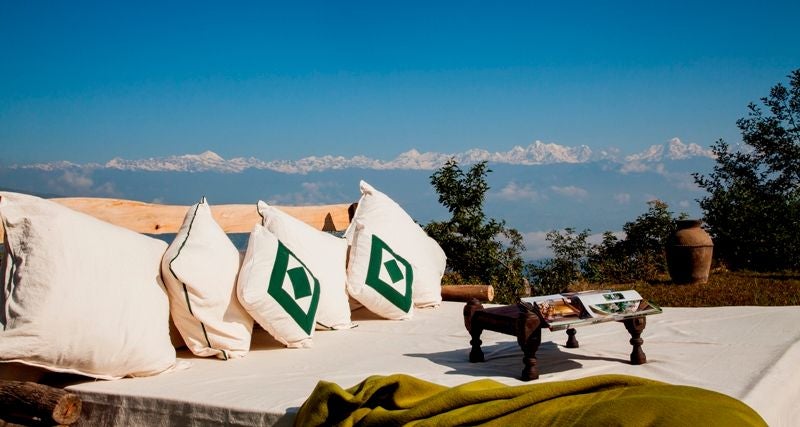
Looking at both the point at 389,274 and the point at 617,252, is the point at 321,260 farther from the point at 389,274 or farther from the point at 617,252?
the point at 617,252

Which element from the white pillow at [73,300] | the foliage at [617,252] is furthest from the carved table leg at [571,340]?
the foliage at [617,252]

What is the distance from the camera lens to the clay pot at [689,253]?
26.2 ft

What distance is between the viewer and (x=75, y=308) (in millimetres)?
2832

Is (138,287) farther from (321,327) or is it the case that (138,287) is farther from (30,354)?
(321,327)

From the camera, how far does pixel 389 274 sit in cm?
462

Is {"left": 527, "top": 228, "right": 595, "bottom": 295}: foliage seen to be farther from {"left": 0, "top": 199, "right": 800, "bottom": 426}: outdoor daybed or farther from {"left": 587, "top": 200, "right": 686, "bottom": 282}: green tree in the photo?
{"left": 0, "top": 199, "right": 800, "bottom": 426}: outdoor daybed

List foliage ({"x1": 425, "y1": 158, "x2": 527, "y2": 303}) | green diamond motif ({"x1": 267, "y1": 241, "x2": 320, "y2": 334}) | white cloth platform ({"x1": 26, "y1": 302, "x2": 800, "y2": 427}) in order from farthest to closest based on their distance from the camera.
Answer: foliage ({"x1": 425, "y1": 158, "x2": 527, "y2": 303}) → green diamond motif ({"x1": 267, "y1": 241, "x2": 320, "y2": 334}) → white cloth platform ({"x1": 26, "y1": 302, "x2": 800, "y2": 427})

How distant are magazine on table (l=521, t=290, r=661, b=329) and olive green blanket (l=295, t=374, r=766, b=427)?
2.06 feet

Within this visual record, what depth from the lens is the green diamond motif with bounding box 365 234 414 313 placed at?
14.9 ft


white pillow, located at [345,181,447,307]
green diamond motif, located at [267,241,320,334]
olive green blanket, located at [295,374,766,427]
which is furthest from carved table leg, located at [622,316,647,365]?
white pillow, located at [345,181,447,307]

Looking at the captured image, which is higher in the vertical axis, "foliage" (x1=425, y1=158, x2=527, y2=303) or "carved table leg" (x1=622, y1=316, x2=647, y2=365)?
"foliage" (x1=425, y1=158, x2=527, y2=303)

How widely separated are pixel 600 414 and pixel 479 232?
5.56 m

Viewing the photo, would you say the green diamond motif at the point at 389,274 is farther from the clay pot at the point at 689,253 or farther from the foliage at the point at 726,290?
the clay pot at the point at 689,253

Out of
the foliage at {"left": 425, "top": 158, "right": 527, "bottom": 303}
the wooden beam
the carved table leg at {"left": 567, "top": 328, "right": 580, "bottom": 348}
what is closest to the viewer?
the carved table leg at {"left": 567, "top": 328, "right": 580, "bottom": 348}
